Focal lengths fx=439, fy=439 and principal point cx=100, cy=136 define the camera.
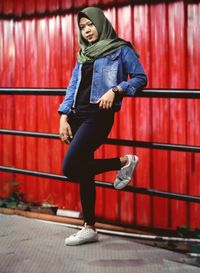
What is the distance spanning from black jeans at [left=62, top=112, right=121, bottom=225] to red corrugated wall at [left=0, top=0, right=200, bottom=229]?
141cm

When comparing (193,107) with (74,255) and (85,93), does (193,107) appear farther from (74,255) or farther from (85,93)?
(74,255)

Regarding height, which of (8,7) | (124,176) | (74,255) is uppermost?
(8,7)

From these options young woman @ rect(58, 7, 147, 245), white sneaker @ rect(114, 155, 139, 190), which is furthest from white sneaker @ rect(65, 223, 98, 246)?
white sneaker @ rect(114, 155, 139, 190)

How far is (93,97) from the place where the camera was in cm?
257

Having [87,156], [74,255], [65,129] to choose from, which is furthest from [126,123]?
[74,255]

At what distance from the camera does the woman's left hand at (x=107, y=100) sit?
97.3 inches

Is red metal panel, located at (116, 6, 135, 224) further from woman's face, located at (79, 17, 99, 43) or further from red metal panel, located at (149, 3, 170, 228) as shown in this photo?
woman's face, located at (79, 17, 99, 43)

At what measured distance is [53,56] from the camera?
4.70 meters

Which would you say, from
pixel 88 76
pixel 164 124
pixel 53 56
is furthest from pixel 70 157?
pixel 53 56

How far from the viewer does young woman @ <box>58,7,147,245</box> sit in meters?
2.55

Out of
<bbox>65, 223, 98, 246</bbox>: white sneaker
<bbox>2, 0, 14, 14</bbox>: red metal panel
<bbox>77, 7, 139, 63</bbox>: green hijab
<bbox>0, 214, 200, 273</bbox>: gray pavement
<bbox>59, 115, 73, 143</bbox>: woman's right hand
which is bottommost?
<bbox>0, 214, 200, 273</bbox>: gray pavement

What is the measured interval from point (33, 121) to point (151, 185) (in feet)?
5.25

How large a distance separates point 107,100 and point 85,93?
0.72 feet

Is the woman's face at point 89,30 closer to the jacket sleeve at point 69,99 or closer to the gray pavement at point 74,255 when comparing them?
the jacket sleeve at point 69,99
